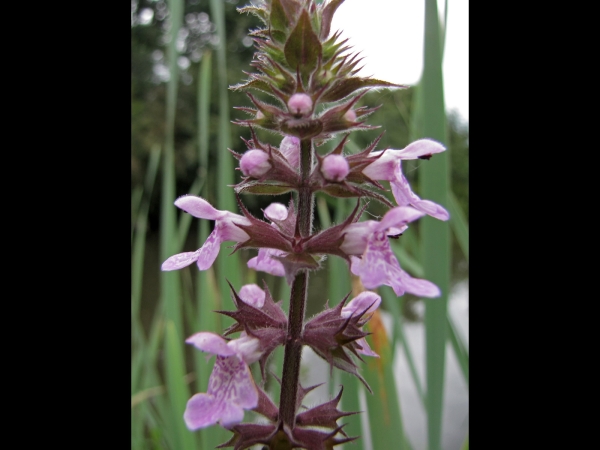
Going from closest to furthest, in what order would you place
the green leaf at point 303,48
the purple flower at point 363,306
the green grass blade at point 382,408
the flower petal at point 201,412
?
the flower petal at point 201,412
the green leaf at point 303,48
the purple flower at point 363,306
the green grass blade at point 382,408

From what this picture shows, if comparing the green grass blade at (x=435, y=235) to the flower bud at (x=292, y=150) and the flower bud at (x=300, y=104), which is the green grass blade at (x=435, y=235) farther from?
the flower bud at (x=300, y=104)

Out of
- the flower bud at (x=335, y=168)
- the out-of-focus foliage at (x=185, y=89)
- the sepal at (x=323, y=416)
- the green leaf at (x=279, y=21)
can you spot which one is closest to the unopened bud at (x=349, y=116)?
the flower bud at (x=335, y=168)

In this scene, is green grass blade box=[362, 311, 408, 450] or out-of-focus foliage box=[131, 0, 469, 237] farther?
out-of-focus foliage box=[131, 0, 469, 237]

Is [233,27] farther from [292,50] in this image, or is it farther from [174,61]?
[292,50]

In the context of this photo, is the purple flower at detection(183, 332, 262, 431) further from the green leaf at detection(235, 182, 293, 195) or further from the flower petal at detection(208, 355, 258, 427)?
the green leaf at detection(235, 182, 293, 195)

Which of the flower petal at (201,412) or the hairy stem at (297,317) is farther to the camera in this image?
the hairy stem at (297,317)

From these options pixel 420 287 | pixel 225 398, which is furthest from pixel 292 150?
pixel 225 398

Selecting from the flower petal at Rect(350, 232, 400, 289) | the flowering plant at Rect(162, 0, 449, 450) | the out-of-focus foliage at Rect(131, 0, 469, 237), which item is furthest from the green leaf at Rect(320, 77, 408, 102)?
the out-of-focus foliage at Rect(131, 0, 469, 237)
